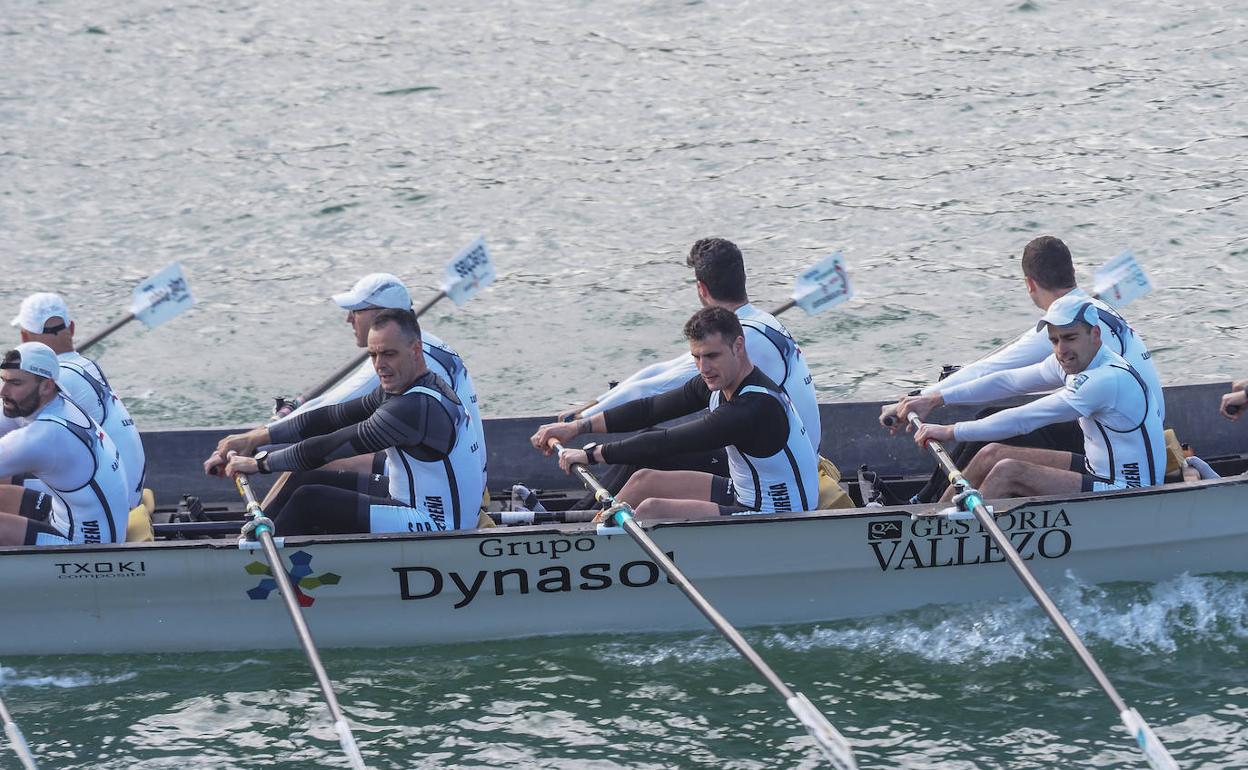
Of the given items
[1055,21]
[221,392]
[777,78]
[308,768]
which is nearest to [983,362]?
[308,768]

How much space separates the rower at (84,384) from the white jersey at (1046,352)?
16.8ft

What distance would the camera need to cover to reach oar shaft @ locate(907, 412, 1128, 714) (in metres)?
8.39

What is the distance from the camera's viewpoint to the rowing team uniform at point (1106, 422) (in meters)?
9.82

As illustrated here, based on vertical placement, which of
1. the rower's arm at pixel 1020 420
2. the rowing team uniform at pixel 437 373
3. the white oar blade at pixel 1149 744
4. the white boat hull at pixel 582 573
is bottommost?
the white oar blade at pixel 1149 744

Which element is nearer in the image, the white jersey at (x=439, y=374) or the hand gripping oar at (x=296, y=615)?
the hand gripping oar at (x=296, y=615)

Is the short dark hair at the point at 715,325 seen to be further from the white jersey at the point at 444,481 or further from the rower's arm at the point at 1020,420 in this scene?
the rower's arm at the point at 1020,420

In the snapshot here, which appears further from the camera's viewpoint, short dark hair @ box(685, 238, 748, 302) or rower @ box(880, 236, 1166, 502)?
short dark hair @ box(685, 238, 748, 302)

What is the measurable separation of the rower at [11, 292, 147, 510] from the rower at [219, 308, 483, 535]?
0.74 m

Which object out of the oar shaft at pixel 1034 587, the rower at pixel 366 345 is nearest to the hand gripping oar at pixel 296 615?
the rower at pixel 366 345

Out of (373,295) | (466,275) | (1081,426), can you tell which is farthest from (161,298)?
(1081,426)

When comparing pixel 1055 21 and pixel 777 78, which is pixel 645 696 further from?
pixel 1055 21

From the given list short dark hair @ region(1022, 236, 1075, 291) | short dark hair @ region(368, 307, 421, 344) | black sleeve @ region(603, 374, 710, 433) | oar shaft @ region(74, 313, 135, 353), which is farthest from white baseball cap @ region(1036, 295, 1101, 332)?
oar shaft @ region(74, 313, 135, 353)

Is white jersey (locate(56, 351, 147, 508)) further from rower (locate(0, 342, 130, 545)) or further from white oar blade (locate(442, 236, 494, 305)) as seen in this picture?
white oar blade (locate(442, 236, 494, 305))

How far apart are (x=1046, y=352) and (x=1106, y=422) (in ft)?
3.33
